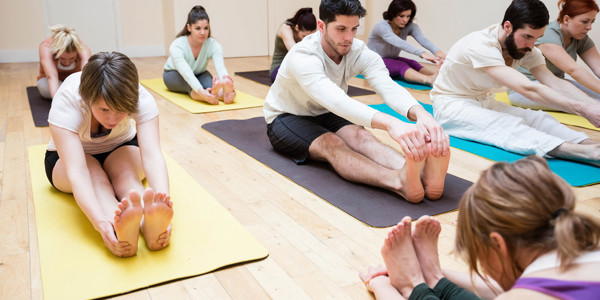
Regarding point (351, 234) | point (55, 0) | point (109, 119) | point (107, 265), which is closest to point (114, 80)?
point (109, 119)

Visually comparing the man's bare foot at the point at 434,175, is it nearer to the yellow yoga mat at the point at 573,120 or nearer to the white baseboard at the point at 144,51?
the yellow yoga mat at the point at 573,120

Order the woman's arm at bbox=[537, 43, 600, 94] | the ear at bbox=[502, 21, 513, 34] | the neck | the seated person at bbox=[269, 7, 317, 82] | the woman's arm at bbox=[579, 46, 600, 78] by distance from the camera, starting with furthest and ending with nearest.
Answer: the seated person at bbox=[269, 7, 317, 82] → the woman's arm at bbox=[579, 46, 600, 78] → the neck → the woman's arm at bbox=[537, 43, 600, 94] → the ear at bbox=[502, 21, 513, 34]

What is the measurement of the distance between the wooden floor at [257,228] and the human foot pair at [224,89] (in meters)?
0.64

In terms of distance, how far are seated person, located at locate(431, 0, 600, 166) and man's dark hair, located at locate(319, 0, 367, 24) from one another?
2.77 feet

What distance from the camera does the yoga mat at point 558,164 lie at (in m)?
2.22

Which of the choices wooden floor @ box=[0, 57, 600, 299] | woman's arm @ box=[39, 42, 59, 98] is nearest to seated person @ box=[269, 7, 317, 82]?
wooden floor @ box=[0, 57, 600, 299]

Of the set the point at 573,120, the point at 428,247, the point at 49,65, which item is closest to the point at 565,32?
the point at 573,120

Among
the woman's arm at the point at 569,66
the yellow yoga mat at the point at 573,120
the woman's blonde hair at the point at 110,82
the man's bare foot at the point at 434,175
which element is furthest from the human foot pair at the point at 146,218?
the yellow yoga mat at the point at 573,120

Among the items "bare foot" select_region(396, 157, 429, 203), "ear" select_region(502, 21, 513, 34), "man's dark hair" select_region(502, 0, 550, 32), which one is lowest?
"bare foot" select_region(396, 157, 429, 203)

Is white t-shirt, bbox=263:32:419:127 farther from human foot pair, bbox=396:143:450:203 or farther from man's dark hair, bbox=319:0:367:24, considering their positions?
human foot pair, bbox=396:143:450:203

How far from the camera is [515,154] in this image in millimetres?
2592

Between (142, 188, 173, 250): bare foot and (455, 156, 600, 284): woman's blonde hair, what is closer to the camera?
(455, 156, 600, 284): woman's blonde hair

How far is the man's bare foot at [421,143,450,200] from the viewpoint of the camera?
1871mm

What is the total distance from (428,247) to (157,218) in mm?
754
